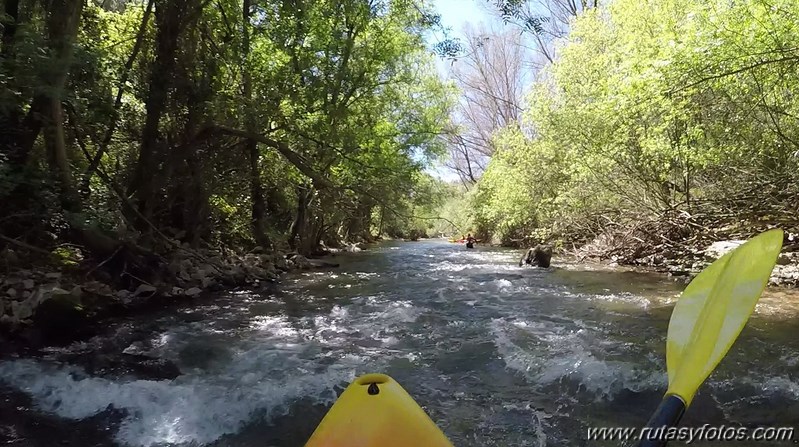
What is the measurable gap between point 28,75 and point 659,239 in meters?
10.8

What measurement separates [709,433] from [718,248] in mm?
6853

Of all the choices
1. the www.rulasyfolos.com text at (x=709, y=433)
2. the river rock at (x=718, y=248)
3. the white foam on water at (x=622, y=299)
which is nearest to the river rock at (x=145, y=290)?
the www.rulasyfolos.com text at (x=709, y=433)

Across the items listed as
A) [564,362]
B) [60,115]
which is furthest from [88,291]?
[564,362]

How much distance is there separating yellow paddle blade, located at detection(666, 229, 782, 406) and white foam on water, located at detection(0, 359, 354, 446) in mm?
2208

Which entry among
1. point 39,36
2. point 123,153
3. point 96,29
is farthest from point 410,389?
point 96,29

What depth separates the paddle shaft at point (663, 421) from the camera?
1456 millimetres

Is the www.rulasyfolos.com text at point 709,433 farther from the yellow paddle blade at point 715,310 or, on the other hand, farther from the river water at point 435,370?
the yellow paddle blade at point 715,310

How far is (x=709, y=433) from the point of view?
2.72 m

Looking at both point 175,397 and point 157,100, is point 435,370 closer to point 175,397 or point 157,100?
point 175,397

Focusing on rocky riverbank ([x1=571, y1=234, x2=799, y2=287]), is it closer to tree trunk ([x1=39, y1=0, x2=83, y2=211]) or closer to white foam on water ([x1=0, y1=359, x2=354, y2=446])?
white foam on water ([x1=0, y1=359, x2=354, y2=446])

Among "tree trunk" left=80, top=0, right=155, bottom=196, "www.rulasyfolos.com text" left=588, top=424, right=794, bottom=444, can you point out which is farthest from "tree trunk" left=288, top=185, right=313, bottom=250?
"www.rulasyfolos.com text" left=588, top=424, right=794, bottom=444

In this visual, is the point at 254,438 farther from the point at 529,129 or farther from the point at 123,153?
the point at 529,129

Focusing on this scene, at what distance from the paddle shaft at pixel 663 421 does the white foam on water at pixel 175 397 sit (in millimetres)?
2232

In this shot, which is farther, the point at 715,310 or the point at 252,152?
the point at 252,152
